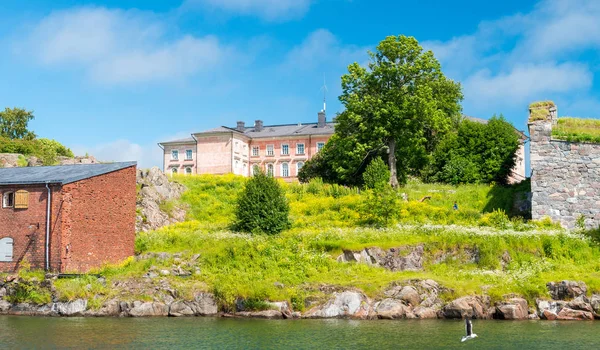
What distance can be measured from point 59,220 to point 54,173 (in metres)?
3.88

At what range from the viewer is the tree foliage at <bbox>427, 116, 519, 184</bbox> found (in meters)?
49.5

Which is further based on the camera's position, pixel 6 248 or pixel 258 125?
pixel 258 125

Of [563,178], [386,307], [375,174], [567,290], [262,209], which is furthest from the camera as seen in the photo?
[375,174]

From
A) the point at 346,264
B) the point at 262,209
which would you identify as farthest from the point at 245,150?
the point at 346,264

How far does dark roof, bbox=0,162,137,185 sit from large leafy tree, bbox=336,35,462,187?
20.0 meters

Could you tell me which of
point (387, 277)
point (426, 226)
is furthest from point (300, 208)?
point (387, 277)

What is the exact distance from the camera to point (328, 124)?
8062cm

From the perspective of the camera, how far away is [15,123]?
288 ft

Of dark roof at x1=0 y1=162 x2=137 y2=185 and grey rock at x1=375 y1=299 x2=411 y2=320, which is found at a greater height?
dark roof at x1=0 y1=162 x2=137 y2=185

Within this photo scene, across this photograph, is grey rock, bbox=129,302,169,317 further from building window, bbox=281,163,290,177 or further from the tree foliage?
building window, bbox=281,163,290,177

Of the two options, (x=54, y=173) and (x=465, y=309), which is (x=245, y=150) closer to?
(x=54, y=173)

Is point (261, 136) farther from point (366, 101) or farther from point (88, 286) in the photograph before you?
point (88, 286)

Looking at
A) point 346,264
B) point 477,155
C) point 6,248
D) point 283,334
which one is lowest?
point 283,334

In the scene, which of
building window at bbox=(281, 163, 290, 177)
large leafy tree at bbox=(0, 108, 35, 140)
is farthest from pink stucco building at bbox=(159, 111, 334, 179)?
large leafy tree at bbox=(0, 108, 35, 140)
